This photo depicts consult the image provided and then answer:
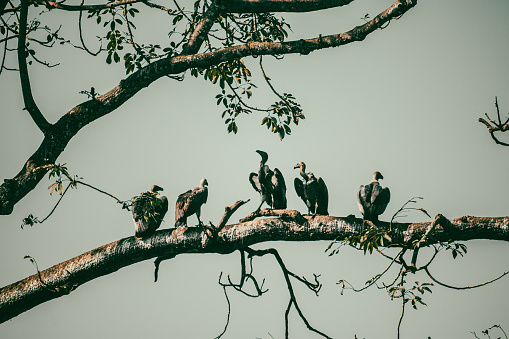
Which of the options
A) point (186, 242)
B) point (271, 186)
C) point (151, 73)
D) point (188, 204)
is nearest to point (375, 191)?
point (271, 186)

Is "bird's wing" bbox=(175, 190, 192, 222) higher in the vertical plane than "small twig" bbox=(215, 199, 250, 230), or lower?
higher

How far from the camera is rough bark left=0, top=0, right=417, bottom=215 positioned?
5137mm

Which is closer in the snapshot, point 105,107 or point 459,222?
point 459,222

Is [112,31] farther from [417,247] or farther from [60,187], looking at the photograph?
[417,247]

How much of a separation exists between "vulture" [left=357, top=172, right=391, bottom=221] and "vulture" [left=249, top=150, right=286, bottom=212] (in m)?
1.28

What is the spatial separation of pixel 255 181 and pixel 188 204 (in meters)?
1.31

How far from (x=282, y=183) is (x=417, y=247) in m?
3.54

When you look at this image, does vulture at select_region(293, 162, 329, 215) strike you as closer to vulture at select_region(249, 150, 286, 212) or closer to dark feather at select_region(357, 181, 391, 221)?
vulture at select_region(249, 150, 286, 212)

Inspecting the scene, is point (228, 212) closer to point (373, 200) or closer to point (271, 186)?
point (373, 200)

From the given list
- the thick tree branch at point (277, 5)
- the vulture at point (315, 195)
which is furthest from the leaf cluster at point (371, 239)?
the vulture at point (315, 195)

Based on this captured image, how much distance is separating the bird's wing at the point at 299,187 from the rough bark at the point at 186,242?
2772mm

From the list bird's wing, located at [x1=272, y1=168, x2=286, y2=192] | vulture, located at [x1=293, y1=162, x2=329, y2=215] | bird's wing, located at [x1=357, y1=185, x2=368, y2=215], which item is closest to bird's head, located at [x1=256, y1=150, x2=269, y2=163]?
bird's wing, located at [x1=272, y1=168, x2=286, y2=192]

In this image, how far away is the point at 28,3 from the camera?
18.0 ft

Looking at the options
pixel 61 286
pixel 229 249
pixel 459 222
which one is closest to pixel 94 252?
pixel 61 286
